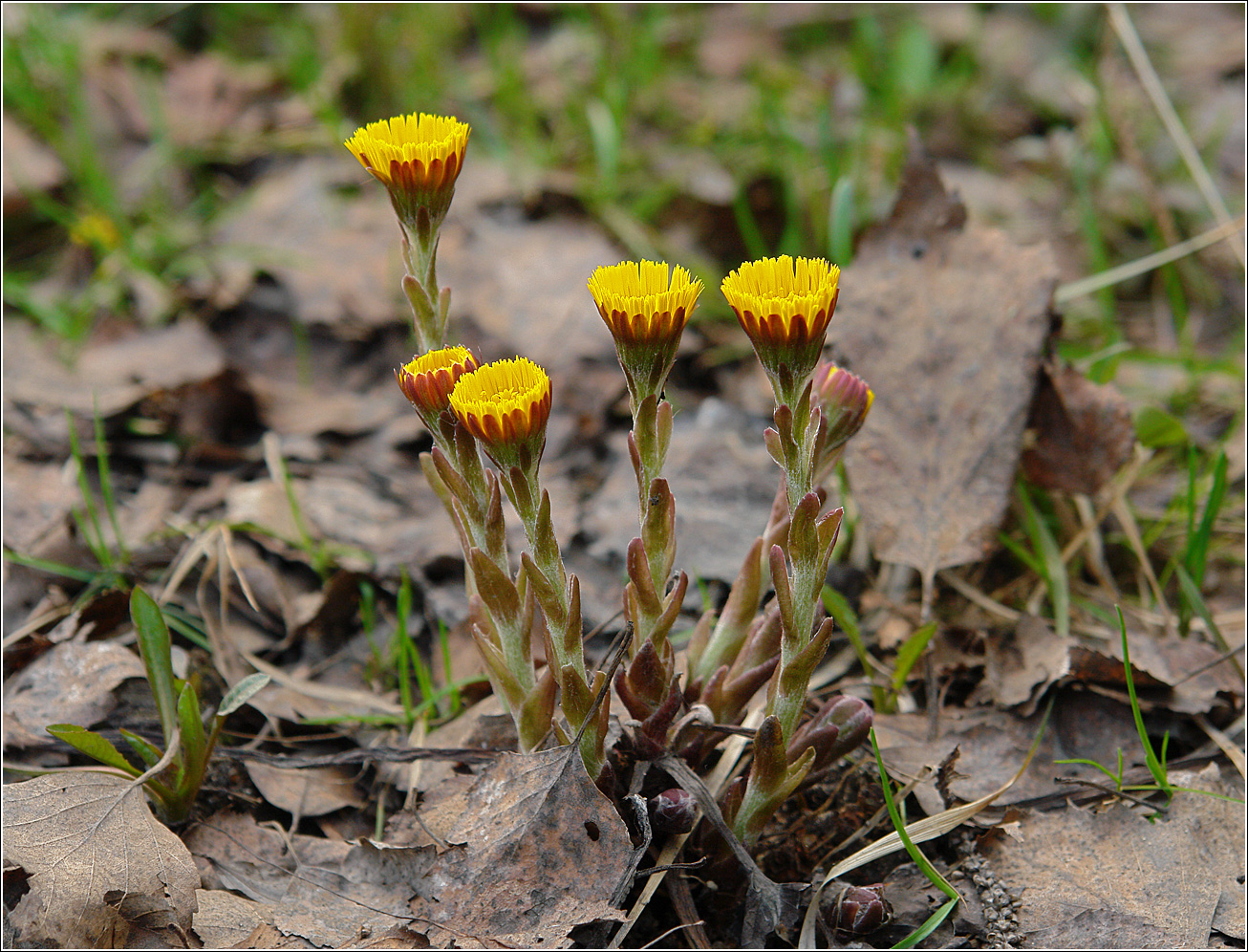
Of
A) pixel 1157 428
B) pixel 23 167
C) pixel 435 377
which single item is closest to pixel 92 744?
pixel 435 377

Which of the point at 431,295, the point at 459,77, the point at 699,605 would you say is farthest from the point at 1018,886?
the point at 459,77

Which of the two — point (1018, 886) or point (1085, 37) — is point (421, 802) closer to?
point (1018, 886)

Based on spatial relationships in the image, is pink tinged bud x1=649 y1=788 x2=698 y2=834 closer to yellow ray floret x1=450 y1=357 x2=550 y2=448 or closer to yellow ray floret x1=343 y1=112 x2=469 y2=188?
yellow ray floret x1=450 y1=357 x2=550 y2=448

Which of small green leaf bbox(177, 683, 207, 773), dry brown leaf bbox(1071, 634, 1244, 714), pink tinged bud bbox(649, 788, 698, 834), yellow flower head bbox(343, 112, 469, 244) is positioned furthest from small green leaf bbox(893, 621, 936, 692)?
small green leaf bbox(177, 683, 207, 773)

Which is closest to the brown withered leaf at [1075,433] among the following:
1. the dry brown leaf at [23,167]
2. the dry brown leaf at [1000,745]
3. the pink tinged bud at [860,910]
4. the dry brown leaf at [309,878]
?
the dry brown leaf at [1000,745]

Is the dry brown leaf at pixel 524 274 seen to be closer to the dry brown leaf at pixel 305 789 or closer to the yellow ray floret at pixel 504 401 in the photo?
the dry brown leaf at pixel 305 789
